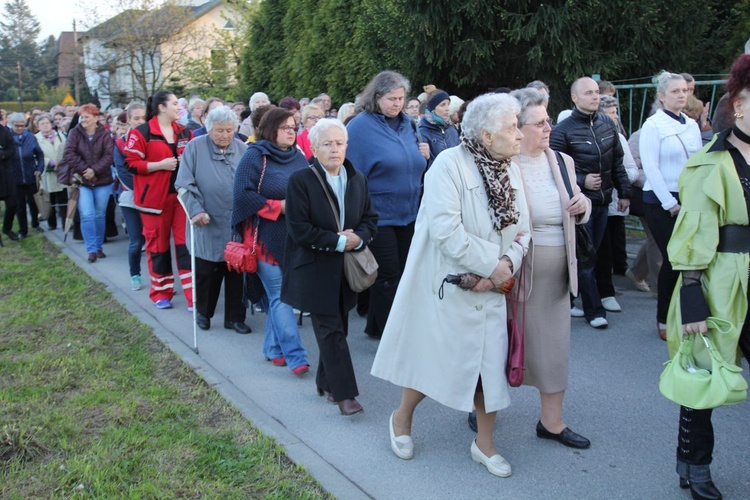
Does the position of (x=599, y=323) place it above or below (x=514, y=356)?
below

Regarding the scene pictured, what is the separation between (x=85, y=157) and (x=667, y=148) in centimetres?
748

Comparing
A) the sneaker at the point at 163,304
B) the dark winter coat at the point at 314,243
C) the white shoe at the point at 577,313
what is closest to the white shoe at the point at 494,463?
the dark winter coat at the point at 314,243

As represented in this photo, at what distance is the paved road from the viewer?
4.14 meters

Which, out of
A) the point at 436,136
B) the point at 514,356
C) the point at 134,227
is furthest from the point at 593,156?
the point at 134,227

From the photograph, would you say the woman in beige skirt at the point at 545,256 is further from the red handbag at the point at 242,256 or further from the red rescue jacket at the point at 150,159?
the red rescue jacket at the point at 150,159

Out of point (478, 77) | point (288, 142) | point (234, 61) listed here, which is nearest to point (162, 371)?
point (288, 142)

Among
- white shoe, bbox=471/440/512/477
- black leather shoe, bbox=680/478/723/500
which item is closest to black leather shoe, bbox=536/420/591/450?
white shoe, bbox=471/440/512/477

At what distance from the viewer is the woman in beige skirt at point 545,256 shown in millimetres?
4359

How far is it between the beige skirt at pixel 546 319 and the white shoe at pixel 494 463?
19.4 inches

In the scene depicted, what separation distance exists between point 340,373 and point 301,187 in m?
1.21

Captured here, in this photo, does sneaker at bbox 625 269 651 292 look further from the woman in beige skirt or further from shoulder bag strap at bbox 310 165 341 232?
shoulder bag strap at bbox 310 165 341 232

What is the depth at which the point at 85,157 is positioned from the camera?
1061 centimetres

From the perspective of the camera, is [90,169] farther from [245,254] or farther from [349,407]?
[349,407]

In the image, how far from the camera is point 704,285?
3.73 meters
